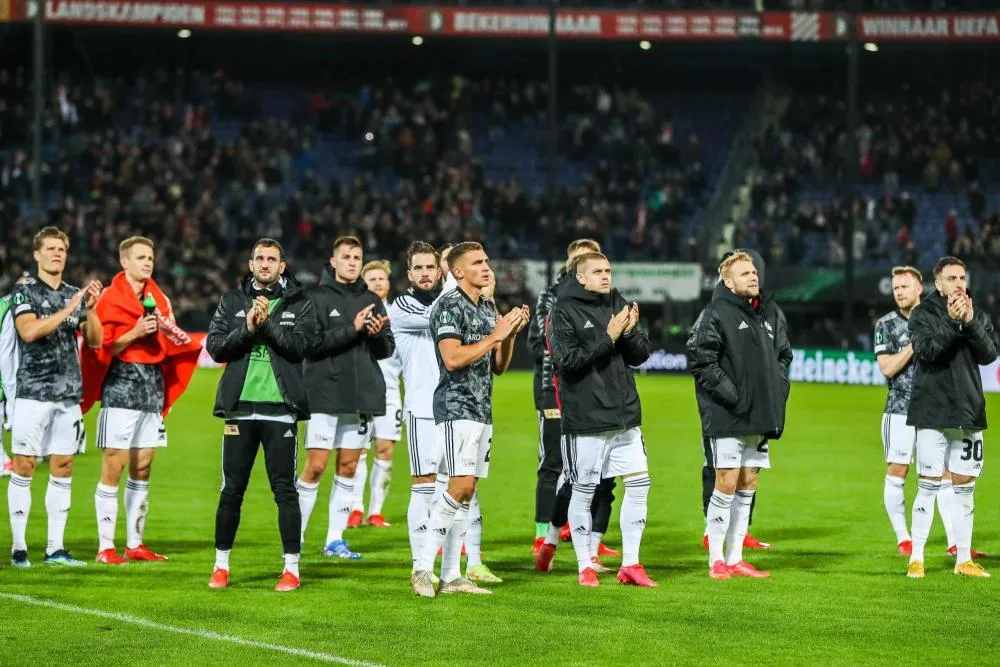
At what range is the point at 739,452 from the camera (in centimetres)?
1104

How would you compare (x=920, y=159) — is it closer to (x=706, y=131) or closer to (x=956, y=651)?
(x=706, y=131)

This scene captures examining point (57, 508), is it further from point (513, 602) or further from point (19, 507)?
point (513, 602)

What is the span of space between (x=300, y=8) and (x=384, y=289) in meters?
32.8

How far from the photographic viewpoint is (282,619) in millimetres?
9453

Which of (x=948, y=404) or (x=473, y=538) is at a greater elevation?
(x=948, y=404)

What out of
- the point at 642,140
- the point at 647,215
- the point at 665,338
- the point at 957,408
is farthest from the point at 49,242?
the point at 642,140

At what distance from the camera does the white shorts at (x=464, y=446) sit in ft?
33.5

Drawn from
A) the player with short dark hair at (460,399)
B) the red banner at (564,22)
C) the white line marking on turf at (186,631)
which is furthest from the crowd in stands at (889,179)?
the white line marking on turf at (186,631)

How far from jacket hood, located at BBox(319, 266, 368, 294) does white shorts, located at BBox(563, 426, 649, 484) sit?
240 cm

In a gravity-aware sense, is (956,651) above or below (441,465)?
below

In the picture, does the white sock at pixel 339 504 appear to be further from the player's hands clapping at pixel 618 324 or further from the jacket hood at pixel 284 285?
the player's hands clapping at pixel 618 324

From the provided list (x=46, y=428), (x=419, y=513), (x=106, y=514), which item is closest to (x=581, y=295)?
(x=419, y=513)

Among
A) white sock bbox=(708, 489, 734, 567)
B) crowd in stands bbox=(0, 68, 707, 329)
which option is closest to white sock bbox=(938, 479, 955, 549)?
white sock bbox=(708, 489, 734, 567)

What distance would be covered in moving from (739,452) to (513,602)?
2.04 m
